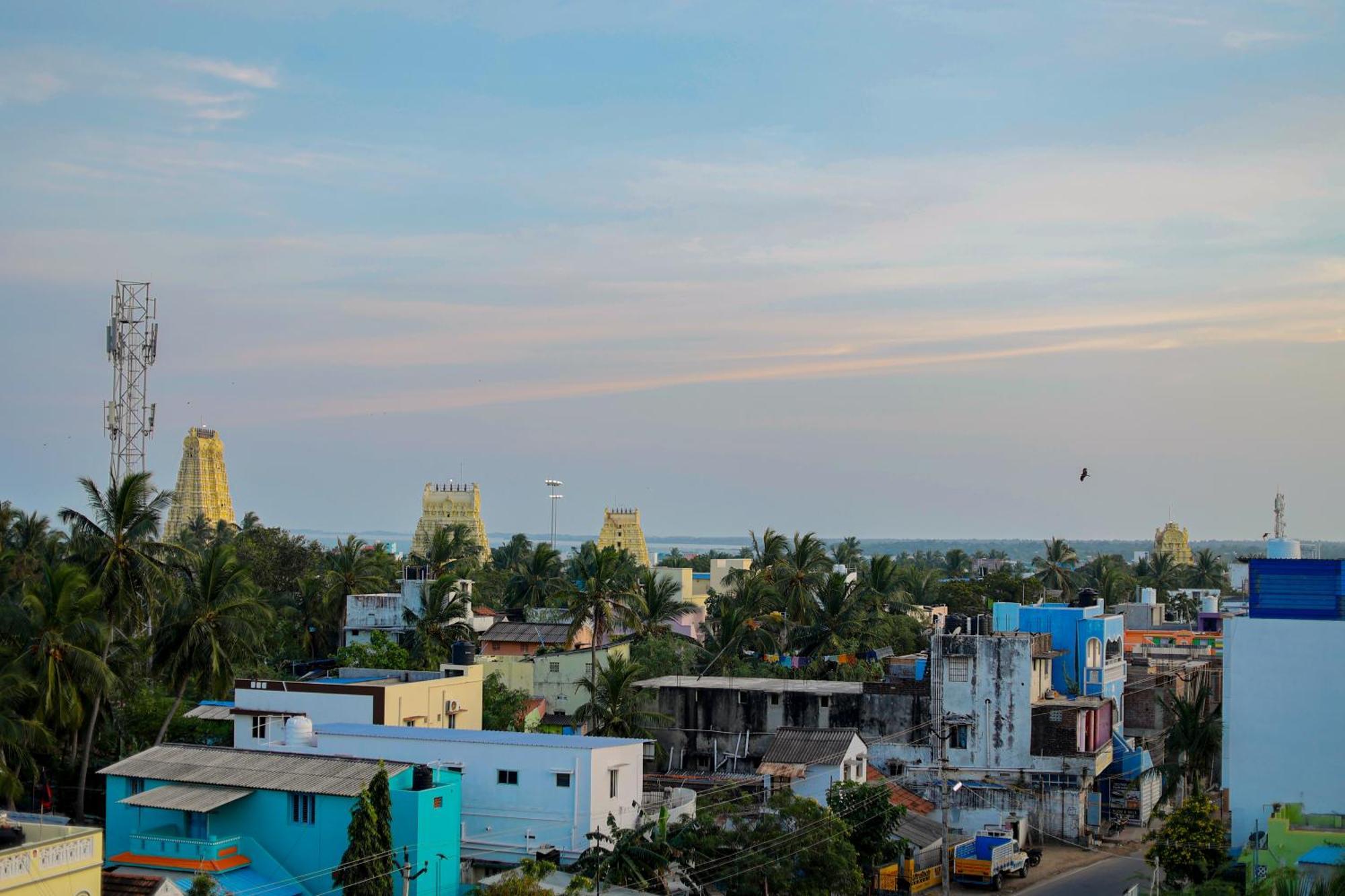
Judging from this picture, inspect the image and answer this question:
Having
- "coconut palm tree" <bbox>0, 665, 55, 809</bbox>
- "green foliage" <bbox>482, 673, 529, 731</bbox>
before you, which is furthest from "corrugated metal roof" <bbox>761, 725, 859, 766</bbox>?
"coconut palm tree" <bbox>0, 665, 55, 809</bbox>

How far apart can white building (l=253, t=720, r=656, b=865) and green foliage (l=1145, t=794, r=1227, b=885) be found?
11.6m

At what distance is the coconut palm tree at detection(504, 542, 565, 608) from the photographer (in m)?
74.1

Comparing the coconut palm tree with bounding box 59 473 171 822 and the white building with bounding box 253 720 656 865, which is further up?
the coconut palm tree with bounding box 59 473 171 822

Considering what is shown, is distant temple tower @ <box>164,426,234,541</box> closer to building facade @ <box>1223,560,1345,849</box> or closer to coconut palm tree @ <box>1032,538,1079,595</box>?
coconut palm tree @ <box>1032,538,1079,595</box>

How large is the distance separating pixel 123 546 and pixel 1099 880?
26513mm

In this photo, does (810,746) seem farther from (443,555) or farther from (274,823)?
(443,555)

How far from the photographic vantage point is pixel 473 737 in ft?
110

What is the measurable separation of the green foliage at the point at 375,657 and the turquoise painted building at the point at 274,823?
15.2m

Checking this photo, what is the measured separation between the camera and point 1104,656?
50.3 metres

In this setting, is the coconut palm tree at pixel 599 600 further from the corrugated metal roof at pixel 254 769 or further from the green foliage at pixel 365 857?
the green foliage at pixel 365 857

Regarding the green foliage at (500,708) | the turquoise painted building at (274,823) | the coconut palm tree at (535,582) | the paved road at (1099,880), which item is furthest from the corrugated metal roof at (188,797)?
the coconut palm tree at (535,582)

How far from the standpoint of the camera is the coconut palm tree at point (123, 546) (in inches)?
1503

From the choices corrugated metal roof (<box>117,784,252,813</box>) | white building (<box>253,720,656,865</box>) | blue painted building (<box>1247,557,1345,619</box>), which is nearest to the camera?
corrugated metal roof (<box>117,784,252,813</box>)

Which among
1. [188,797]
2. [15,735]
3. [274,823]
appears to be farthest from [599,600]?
[188,797]
